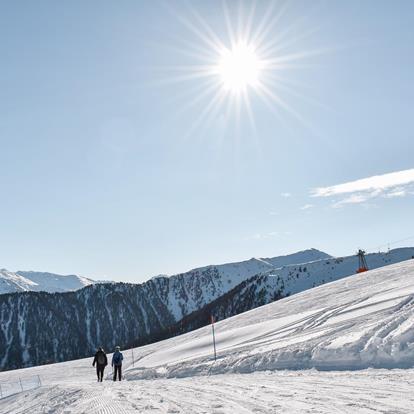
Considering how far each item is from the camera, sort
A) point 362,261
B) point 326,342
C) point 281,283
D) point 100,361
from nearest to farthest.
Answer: point 326,342 → point 100,361 → point 362,261 → point 281,283

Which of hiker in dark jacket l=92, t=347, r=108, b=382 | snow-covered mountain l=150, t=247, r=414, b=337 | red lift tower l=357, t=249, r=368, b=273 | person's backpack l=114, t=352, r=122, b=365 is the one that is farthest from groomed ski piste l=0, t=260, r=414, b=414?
snow-covered mountain l=150, t=247, r=414, b=337

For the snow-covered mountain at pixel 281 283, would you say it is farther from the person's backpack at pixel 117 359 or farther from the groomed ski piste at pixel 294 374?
the person's backpack at pixel 117 359

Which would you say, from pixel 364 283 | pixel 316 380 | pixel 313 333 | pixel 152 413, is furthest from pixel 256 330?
pixel 152 413

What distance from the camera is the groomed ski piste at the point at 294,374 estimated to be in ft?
27.2

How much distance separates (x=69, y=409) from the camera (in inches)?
416

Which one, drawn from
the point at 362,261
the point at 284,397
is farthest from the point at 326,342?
the point at 362,261

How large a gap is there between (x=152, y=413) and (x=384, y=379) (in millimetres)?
5483

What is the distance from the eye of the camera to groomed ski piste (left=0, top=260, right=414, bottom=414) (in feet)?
27.2

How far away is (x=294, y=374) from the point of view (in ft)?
44.4

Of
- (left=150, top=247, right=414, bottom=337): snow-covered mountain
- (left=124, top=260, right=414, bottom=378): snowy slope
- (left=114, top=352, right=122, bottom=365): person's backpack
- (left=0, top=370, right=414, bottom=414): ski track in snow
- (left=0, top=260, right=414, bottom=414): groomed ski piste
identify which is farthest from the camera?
(left=150, top=247, right=414, bottom=337): snow-covered mountain

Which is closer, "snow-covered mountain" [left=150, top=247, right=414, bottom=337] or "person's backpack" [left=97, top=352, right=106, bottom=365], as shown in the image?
"person's backpack" [left=97, top=352, right=106, bottom=365]

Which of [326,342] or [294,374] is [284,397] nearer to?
[294,374]

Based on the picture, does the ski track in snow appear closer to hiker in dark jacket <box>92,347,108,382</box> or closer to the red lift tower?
hiker in dark jacket <box>92,347,108,382</box>

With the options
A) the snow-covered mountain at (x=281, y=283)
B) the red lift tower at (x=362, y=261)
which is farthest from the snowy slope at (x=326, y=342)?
the snow-covered mountain at (x=281, y=283)
